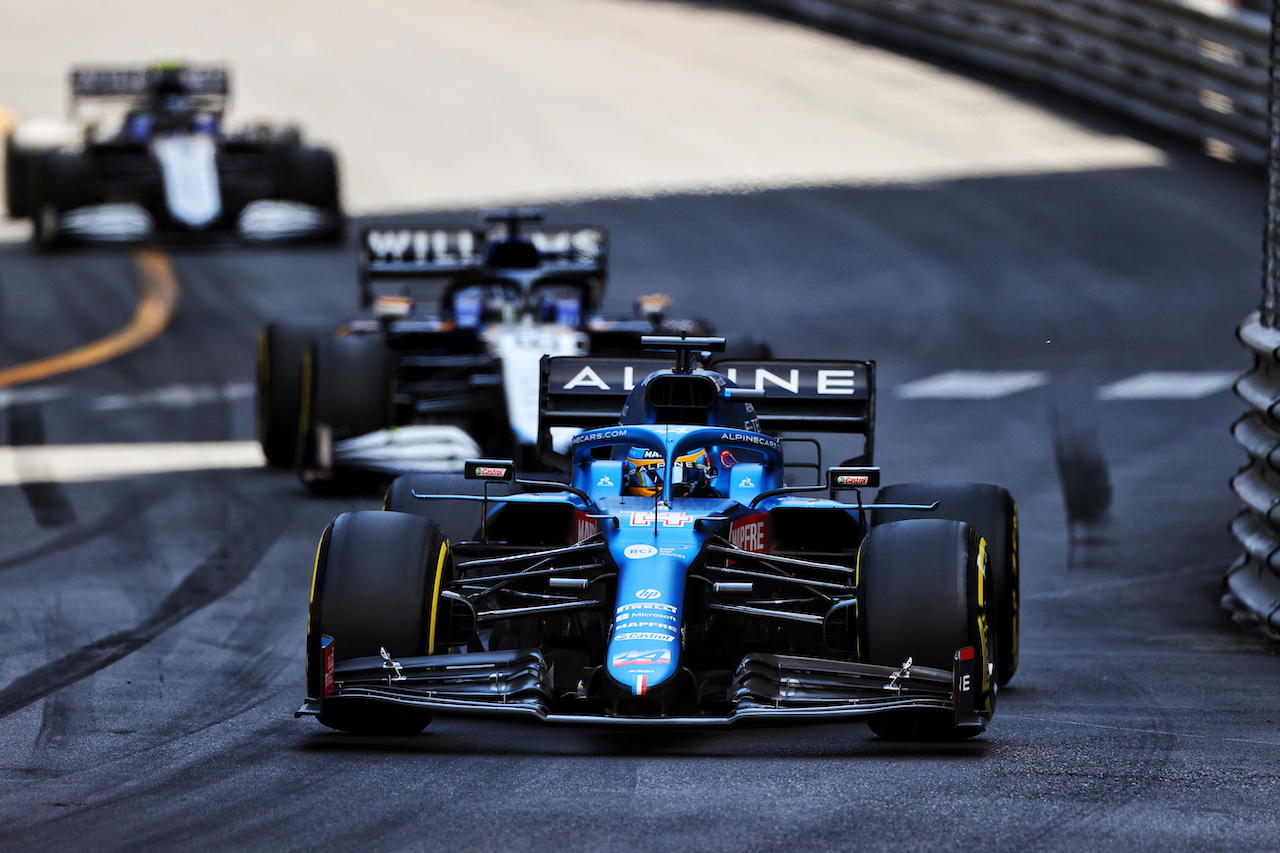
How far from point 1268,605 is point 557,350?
619 cm

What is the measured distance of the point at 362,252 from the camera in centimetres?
1748

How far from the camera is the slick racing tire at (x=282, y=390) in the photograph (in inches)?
634

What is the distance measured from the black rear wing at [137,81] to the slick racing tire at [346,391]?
1181 centimetres

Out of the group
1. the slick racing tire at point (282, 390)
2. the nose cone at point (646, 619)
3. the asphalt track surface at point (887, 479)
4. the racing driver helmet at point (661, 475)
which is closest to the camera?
the asphalt track surface at point (887, 479)

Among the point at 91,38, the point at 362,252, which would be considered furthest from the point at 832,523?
the point at 91,38

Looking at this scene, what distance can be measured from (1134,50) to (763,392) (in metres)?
18.0

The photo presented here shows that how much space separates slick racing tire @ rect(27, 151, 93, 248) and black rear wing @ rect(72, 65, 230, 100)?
137 centimetres

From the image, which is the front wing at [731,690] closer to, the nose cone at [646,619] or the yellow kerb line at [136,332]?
the nose cone at [646,619]

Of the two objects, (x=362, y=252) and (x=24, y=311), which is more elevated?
(x=362, y=252)

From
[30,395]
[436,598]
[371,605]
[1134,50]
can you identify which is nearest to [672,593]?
[436,598]

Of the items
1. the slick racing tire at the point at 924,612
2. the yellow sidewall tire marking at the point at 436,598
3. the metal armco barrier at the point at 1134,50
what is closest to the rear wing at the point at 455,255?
the yellow sidewall tire marking at the point at 436,598

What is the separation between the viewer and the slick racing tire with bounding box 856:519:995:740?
8.16 m

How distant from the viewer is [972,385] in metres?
19.4

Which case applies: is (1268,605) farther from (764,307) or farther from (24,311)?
(24,311)
